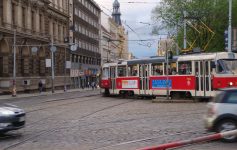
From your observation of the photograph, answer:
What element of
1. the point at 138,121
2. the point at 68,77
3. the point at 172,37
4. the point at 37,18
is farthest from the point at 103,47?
the point at 138,121

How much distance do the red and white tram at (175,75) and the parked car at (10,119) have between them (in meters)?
16.0

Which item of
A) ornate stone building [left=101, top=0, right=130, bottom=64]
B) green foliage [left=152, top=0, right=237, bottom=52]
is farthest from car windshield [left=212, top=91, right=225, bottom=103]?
ornate stone building [left=101, top=0, right=130, bottom=64]

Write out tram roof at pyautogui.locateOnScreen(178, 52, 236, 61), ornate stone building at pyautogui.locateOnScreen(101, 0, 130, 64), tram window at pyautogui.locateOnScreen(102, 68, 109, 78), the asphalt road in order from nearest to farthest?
the asphalt road < tram roof at pyautogui.locateOnScreen(178, 52, 236, 61) < tram window at pyautogui.locateOnScreen(102, 68, 109, 78) < ornate stone building at pyautogui.locateOnScreen(101, 0, 130, 64)

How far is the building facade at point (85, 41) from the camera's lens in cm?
9381

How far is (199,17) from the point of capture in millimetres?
49094

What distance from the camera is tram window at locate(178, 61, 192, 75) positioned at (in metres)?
30.6

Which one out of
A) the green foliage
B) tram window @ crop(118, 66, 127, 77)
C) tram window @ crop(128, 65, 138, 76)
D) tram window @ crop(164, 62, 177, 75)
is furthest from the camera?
the green foliage

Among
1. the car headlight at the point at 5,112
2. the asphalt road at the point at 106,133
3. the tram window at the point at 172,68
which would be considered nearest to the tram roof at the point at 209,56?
the tram window at the point at 172,68

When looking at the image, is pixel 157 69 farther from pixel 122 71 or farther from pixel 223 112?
pixel 223 112

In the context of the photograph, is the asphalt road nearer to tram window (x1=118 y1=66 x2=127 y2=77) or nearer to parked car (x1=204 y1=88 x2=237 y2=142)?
parked car (x1=204 y1=88 x2=237 y2=142)

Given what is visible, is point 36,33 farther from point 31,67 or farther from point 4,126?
point 4,126

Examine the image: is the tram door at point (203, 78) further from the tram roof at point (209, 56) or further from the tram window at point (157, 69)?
the tram window at point (157, 69)

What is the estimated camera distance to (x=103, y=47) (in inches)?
5172

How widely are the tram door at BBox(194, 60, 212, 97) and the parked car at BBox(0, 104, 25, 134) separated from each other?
1649 cm
